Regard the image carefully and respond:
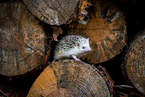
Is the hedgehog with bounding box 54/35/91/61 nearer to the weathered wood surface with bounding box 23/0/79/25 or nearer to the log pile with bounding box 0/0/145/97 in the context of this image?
the log pile with bounding box 0/0/145/97

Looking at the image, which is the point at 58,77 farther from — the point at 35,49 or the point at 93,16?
the point at 93,16

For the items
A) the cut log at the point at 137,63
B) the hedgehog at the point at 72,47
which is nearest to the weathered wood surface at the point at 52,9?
the hedgehog at the point at 72,47

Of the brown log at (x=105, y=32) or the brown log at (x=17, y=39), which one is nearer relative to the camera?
the brown log at (x=17, y=39)

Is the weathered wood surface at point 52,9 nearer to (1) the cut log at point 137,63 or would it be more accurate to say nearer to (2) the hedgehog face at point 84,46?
(2) the hedgehog face at point 84,46

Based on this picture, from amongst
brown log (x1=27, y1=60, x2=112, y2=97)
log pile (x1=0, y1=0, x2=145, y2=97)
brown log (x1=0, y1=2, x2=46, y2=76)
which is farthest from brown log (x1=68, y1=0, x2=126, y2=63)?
brown log (x1=0, y1=2, x2=46, y2=76)

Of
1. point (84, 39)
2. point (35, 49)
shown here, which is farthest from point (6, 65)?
point (84, 39)

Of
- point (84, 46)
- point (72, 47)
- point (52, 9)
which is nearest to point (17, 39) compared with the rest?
point (52, 9)
